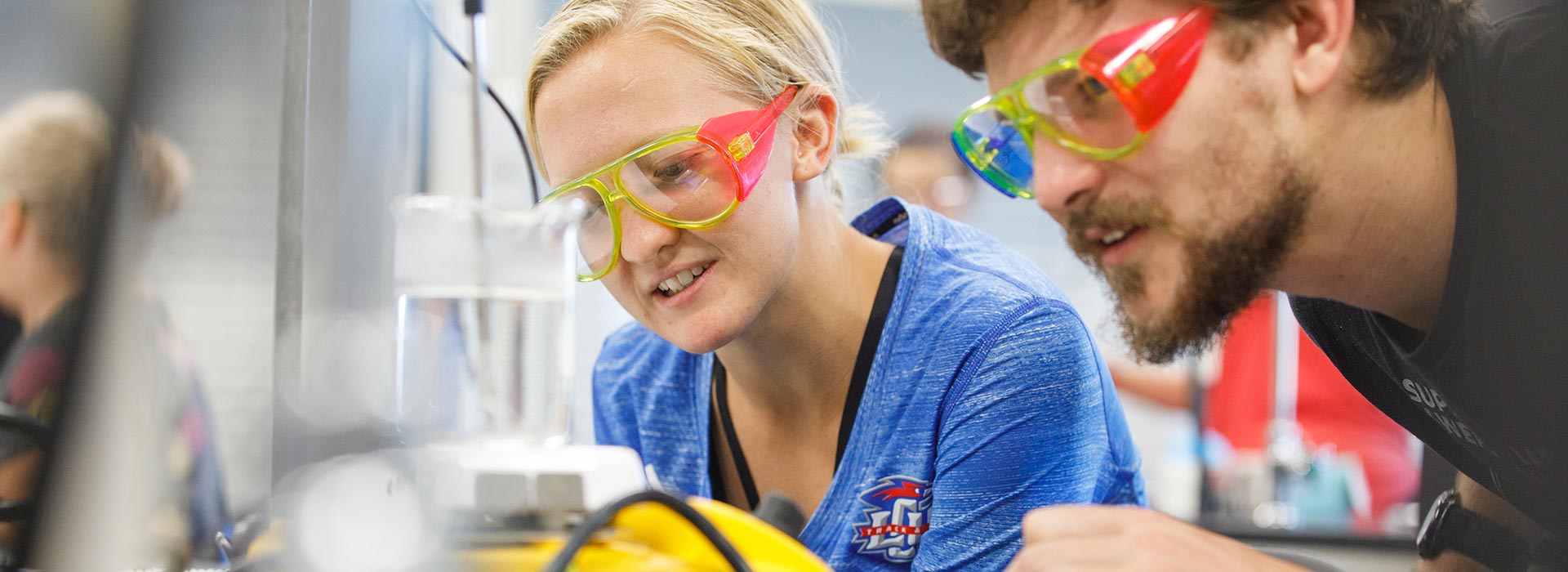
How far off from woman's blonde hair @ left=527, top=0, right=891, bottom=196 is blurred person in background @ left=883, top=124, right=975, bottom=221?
1.86m

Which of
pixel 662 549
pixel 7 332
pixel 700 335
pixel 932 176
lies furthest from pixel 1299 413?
pixel 7 332

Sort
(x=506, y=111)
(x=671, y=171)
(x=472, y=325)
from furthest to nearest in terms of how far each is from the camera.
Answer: (x=506, y=111) → (x=671, y=171) → (x=472, y=325)

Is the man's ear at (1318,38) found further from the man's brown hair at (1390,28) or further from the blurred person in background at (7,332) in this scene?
the blurred person in background at (7,332)

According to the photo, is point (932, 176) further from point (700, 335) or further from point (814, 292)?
point (700, 335)

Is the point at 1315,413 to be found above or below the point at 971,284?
below

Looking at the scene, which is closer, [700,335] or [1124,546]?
[1124,546]

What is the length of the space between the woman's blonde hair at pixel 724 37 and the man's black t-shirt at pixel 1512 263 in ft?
2.15

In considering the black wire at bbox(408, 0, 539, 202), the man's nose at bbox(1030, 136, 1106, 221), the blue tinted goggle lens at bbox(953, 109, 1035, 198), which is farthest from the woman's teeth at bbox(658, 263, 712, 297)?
the man's nose at bbox(1030, 136, 1106, 221)

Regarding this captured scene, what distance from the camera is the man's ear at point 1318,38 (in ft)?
2.76

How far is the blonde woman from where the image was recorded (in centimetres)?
115

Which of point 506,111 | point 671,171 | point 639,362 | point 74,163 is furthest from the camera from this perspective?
point 639,362

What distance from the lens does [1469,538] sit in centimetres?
107

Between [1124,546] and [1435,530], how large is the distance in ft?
2.02

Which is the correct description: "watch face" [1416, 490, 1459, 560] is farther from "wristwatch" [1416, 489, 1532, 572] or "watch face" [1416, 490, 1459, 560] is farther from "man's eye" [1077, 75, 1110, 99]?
"man's eye" [1077, 75, 1110, 99]
